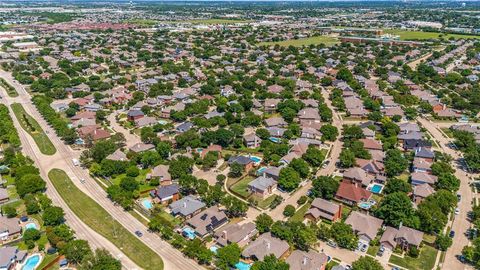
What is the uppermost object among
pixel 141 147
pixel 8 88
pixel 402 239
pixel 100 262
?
pixel 100 262

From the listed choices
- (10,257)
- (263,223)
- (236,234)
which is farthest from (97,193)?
(263,223)

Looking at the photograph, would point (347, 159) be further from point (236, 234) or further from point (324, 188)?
point (236, 234)

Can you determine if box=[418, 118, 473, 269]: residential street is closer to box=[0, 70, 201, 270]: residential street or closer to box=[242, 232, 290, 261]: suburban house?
box=[242, 232, 290, 261]: suburban house

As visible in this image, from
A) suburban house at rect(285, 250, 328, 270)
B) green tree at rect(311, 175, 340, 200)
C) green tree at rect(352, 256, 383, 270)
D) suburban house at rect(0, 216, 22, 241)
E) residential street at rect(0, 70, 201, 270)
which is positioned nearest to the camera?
green tree at rect(352, 256, 383, 270)

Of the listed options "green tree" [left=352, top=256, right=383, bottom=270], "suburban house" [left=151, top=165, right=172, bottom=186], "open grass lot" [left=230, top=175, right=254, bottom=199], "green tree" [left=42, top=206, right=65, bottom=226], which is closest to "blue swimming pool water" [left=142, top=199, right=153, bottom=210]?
"suburban house" [left=151, top=165, right=172, bottom=186]

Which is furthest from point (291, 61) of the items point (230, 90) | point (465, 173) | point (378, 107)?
point (465, 173)

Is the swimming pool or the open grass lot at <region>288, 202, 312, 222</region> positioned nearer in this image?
the swimming pool
